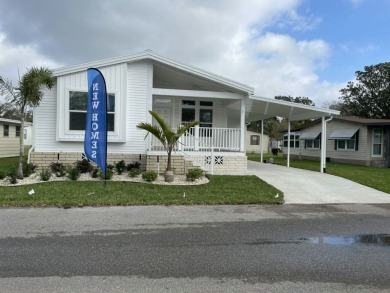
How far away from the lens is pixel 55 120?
41.4 feet

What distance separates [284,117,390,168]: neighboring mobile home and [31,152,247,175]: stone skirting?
1275 cm

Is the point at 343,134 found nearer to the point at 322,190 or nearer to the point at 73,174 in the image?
the point at 322,190

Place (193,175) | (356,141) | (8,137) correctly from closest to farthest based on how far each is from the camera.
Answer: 1. (193,175)
2. (356,141)
3. (8,137)

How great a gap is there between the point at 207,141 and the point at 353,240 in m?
9.13

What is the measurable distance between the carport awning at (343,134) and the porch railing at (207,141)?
1279cm

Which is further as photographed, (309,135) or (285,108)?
(309,135)

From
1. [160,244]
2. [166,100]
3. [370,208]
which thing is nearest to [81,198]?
[160,244]

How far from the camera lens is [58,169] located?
1153 centimetres

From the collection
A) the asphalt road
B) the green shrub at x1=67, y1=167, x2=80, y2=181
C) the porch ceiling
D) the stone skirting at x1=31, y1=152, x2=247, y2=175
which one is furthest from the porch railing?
the asphalt road

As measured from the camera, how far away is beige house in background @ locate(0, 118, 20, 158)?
22.6m

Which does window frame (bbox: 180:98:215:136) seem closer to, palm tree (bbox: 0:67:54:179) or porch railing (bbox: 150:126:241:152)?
porch railing (bbox: 150:126:241:152)

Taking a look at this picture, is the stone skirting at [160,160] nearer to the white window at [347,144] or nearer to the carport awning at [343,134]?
the carport awning at [343,134]

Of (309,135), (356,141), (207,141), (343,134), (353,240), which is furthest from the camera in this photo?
(309,135)

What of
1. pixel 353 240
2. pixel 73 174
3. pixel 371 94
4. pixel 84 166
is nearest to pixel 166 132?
pixel 73 174
